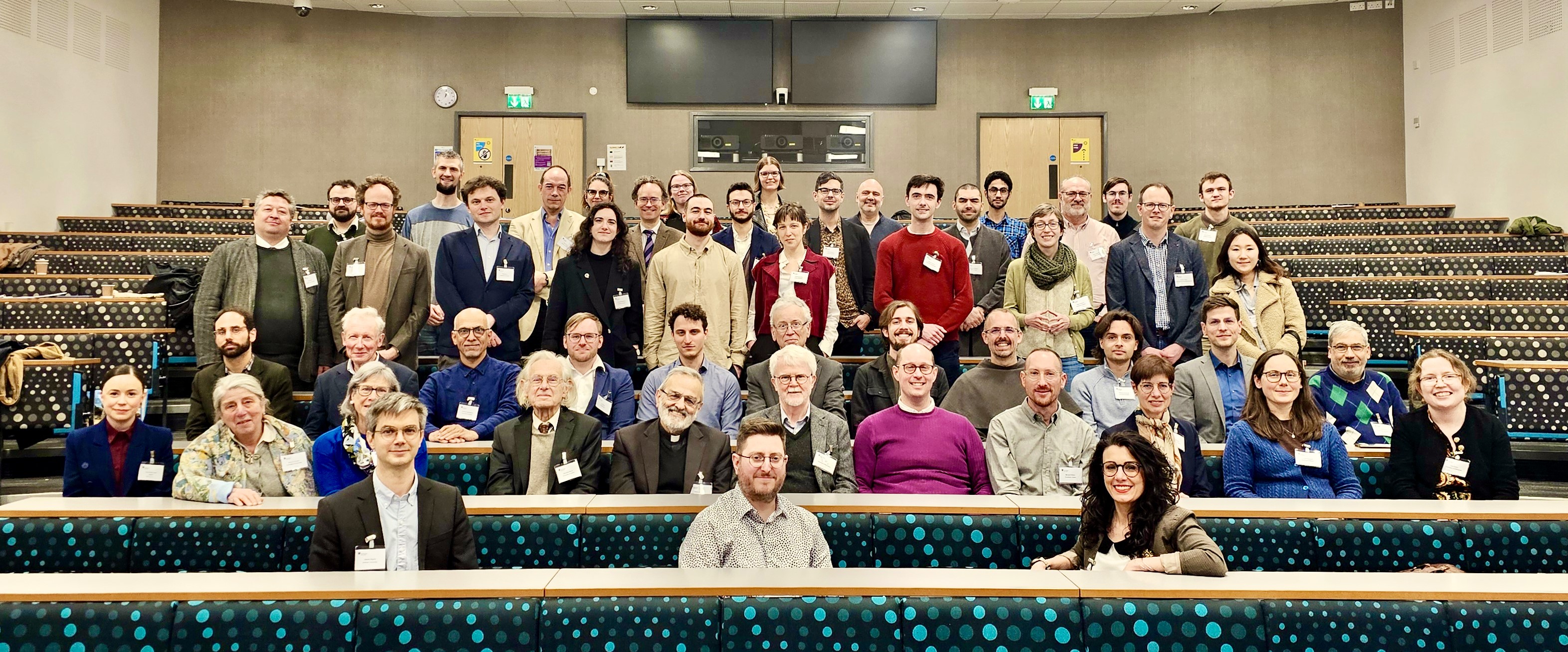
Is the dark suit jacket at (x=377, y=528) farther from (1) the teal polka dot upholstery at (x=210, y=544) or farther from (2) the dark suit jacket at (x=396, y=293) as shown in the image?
(2) the dark suit jacket at (x=396, y=293)

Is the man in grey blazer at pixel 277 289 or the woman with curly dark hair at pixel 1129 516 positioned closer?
the woman with curly dark hair at pixel 1129 516

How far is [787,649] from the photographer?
6.30ft

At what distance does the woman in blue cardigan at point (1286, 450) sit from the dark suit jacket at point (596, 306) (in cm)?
241

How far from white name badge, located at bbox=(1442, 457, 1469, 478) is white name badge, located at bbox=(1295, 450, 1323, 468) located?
34cm

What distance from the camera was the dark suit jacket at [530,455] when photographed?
3119mm

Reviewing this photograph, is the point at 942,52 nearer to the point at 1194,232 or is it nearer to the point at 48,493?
the point at 1194,232

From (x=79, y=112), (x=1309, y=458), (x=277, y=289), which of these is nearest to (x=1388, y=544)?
(x=1309, y=458)

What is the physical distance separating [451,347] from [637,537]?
6.78ft

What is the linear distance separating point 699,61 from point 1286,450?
7.58 meters

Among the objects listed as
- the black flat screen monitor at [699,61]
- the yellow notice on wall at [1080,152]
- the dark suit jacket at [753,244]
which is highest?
the black flat screen monitor at [699,61]

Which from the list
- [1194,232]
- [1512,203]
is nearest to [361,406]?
[1194,232]

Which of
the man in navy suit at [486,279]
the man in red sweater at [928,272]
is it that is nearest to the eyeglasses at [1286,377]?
the man in red sweater at [928,272]

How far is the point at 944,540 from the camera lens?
2.61 meters

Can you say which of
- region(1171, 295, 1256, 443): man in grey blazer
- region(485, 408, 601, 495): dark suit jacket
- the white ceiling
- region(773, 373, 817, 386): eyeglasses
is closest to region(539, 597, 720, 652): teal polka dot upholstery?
region(485, 408, 601, 495): dark suit jacket
